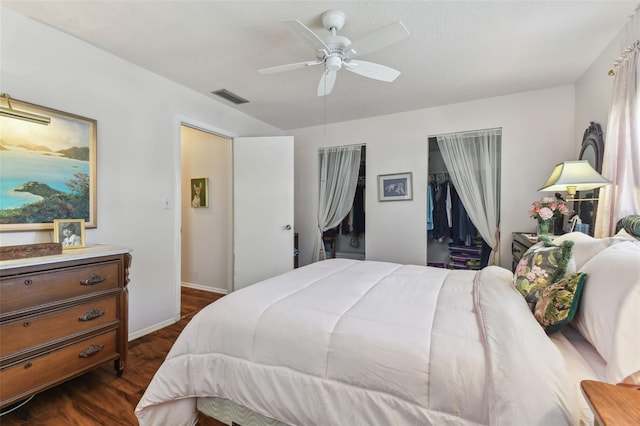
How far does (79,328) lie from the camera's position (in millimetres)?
1640

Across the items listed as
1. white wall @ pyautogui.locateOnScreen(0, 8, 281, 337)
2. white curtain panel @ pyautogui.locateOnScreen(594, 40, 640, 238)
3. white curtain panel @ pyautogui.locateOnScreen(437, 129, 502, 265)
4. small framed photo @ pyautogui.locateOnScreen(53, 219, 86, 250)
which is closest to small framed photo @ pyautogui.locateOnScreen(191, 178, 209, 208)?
white wall @ pyautogui.locateOnScreen(0, 8, 281, 337)

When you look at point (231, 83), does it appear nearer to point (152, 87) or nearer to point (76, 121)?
point (152, 87)

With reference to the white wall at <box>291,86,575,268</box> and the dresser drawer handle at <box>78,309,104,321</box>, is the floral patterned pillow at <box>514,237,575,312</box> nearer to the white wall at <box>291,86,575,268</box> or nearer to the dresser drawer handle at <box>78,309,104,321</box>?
the white wall at <box>291,86,575,268</box>

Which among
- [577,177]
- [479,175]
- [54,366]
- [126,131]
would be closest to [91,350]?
[54,366]

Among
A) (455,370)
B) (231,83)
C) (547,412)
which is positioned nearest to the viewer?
(547,412)

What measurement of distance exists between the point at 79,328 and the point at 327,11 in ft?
8.03

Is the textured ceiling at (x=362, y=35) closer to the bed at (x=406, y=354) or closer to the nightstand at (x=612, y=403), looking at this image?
the bed at (x=406, y=354)

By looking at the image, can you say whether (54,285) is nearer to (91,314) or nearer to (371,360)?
(91,314)

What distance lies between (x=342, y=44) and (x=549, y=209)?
7.08 feet

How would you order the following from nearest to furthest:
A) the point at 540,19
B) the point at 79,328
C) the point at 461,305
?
1. the point at 461,305
2. the point at 79,328
3. the point at 540,19

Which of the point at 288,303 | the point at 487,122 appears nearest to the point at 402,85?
the point at 487,122

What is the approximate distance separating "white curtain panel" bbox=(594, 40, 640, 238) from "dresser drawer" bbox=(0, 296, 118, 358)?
3229mm

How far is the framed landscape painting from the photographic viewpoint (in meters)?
1.71

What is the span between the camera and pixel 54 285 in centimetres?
153
